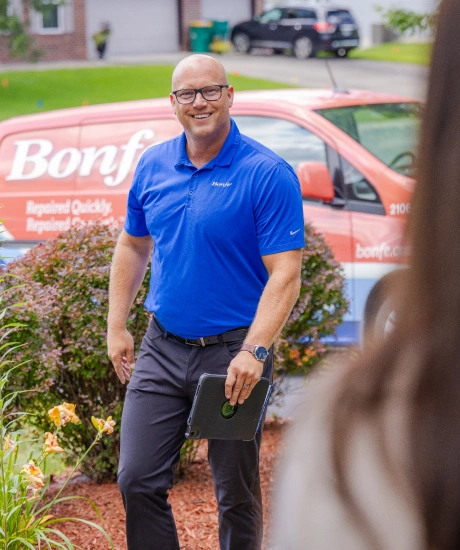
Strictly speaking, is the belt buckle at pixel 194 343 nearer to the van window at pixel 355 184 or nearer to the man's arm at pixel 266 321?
the man's arm at pixel 266 321

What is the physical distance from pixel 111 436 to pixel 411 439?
169 inches

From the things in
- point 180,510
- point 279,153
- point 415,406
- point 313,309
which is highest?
point 415,406

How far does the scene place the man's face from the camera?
389 cm

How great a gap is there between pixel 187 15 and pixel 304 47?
20.4 feet

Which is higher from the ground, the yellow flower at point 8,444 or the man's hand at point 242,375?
the man's hand at point 242,375

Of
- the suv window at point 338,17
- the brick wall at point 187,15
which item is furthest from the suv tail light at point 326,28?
the brick wall at point 187,15

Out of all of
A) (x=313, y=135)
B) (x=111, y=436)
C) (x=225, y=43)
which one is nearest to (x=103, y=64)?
(x=225, y=43)

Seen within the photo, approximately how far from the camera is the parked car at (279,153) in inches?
296

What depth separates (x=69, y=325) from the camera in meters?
4.91

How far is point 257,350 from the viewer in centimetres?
365

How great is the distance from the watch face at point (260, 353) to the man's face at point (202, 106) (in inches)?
33.2

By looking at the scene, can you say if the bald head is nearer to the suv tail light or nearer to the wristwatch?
the wristwatch

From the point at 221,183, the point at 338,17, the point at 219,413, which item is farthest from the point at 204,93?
the point at 338,17

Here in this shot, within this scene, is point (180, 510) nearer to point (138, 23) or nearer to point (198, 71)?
point (198, 71)
